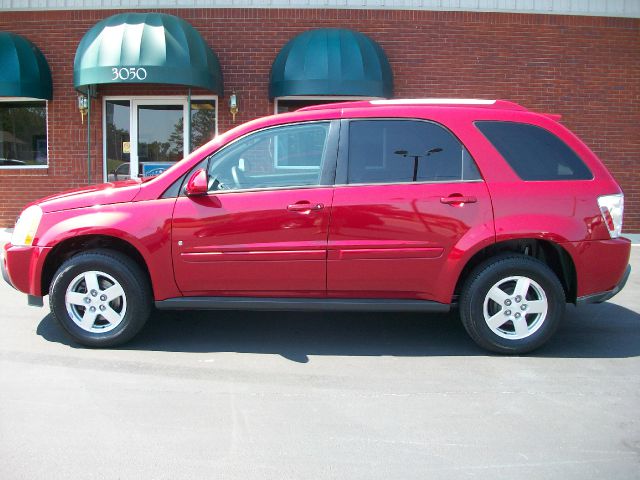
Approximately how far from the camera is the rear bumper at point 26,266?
4629 millimetres

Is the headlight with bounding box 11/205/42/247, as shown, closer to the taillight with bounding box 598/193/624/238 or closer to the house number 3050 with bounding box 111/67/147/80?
the taillight with bounding box 598/193/624/238

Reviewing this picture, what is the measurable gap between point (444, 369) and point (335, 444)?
4.78 ft

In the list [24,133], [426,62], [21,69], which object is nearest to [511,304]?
[426,62]

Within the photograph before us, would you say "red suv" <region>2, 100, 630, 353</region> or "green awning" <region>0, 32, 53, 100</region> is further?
"green awning" <region>0, 32, 53, 100</region>

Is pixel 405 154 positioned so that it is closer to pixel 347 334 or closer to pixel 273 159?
pixel 273 159

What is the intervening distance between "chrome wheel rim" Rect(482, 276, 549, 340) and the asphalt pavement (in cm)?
25

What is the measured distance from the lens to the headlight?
465cm

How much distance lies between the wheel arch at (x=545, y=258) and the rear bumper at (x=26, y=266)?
3.37 meters

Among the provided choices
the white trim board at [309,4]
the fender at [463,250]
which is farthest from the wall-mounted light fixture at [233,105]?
the fender at [463,250]

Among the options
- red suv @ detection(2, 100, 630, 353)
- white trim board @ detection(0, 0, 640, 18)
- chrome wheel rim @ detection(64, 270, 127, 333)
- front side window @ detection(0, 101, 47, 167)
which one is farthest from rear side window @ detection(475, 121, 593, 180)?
front side window @ detection(0, 101, 47, 167)

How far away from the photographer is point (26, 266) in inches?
183

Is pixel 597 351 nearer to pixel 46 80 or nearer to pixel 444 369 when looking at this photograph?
pixel 444 369

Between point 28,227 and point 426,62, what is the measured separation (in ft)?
28.7

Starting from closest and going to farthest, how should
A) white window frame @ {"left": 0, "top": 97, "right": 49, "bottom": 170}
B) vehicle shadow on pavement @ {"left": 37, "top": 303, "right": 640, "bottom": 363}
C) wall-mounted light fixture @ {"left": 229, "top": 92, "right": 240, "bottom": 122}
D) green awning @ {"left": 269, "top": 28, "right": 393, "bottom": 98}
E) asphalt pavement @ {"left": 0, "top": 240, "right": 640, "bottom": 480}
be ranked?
asphalt pavement @ {"left": 0, "top": 240, "right": 640, "bottom": 480} < vehicle shadow on pavement @ {"left": 37, "top": 303, "right": 640, "bottom": 363} < green awning @ {"left": 269, "top": 28, "right": 393, "bottom": 98} < wall-mounted light fixture @ {"left": 229, "top": 92, "right": 240, "bottom": 122} < white window frame @ {"left": 0, "top": 97, "right": 49, "bottom": 170}
